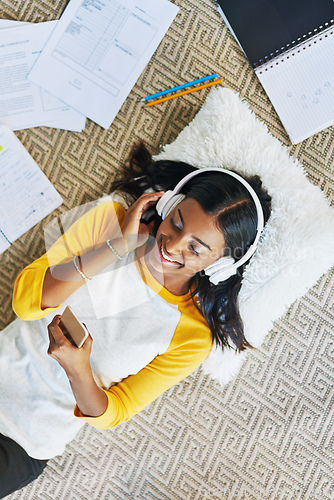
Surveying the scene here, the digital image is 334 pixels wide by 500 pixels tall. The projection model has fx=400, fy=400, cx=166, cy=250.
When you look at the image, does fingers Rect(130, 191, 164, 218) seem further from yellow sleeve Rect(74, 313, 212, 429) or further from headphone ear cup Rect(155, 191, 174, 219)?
yellow sleeve Rect(74, 313, 212, 429)

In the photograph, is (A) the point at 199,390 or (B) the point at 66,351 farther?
(A) the point at 199,390

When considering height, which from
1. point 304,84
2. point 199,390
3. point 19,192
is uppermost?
point 304,84

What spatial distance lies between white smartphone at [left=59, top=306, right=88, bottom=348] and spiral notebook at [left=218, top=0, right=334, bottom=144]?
2.35 ft

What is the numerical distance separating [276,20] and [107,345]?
2.92 ft

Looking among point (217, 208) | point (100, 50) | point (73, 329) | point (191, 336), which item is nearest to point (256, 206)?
point (217, 208)

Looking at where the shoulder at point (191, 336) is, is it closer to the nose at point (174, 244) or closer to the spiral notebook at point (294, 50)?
the nose at point (174, 244)

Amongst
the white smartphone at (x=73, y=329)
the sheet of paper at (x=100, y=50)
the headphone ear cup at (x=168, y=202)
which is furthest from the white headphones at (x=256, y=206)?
the sheet of paper at (x=100, y=50)

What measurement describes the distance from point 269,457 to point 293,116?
89cm

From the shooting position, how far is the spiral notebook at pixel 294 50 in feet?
3.25

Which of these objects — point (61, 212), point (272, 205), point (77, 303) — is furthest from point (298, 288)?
point (61, 212)

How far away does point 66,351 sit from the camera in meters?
0.74

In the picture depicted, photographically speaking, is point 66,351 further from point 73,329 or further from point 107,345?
point 107,345

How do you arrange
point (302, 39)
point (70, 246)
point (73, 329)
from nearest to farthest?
point (73, 329), point (70, 246), point (302, 39)

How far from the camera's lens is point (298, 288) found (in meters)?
0.99
